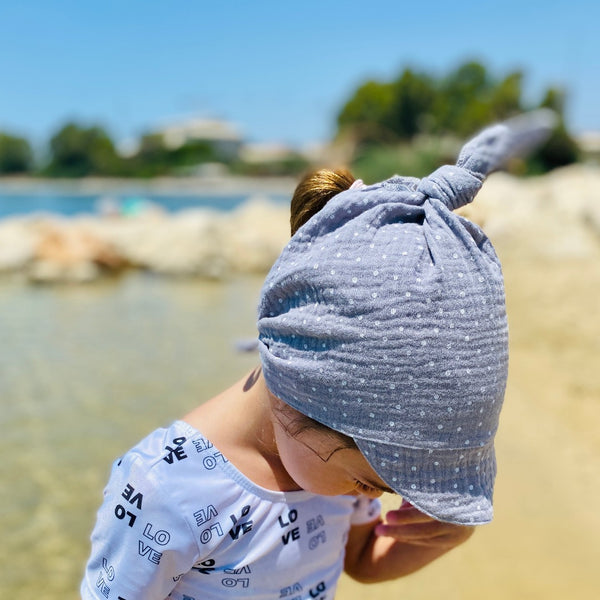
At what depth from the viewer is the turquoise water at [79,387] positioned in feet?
9.62

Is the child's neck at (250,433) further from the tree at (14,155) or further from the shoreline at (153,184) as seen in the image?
the tree at (14,155)

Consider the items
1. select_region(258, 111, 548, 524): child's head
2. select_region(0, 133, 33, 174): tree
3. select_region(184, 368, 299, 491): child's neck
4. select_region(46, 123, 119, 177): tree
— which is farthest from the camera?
select_region(0, 133, 33, 174): tree

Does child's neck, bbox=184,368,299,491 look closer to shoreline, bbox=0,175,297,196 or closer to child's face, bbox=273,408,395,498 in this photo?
child's face, bbox=273,408,395,498

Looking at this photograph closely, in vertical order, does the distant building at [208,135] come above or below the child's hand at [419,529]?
below

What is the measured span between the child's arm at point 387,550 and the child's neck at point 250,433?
0.91 feet

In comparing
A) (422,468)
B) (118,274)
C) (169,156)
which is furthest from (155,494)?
(169,156)

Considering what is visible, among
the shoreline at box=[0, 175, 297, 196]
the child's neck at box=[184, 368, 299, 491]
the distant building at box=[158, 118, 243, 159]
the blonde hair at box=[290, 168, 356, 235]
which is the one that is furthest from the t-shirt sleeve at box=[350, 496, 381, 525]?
the distant building at box=[158, 118, 243, 159]

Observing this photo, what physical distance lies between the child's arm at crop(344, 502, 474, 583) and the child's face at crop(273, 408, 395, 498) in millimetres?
280

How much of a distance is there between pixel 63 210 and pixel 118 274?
1977 cm

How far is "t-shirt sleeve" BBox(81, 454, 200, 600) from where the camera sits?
1053 millimetres

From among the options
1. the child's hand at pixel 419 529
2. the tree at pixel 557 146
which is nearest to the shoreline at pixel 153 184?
the tree at pixel 557 146

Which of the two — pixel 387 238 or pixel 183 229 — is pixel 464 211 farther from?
pixel 183 229

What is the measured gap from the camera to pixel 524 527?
2.78 m

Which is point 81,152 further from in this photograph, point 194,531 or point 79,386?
point 194,531
